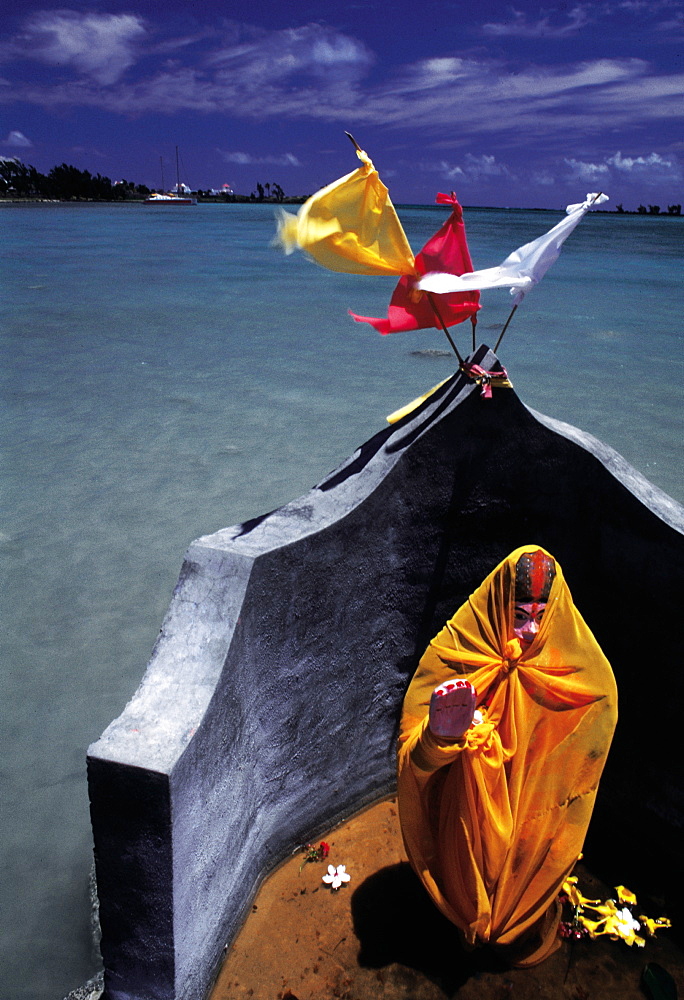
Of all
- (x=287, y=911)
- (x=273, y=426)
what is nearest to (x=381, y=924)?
(x=287, y=911)

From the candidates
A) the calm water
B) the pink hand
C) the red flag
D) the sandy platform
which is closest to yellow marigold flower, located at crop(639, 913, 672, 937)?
the sandy platform

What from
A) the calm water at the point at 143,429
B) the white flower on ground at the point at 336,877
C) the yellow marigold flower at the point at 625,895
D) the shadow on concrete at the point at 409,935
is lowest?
the shadow on concrete at the point at 409,935

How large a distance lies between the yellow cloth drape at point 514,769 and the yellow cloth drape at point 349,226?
131 cm

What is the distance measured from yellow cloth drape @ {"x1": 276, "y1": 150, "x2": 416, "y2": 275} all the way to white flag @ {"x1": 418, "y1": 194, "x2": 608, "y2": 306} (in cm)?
23

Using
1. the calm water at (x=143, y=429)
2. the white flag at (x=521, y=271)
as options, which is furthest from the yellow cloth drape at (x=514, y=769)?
the calm water at (x=143, y=429)

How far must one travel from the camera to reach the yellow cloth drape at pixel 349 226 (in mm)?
2896

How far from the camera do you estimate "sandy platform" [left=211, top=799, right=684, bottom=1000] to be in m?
2.98

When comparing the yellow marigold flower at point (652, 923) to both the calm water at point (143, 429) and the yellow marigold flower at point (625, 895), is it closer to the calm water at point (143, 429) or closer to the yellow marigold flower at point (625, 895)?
the yellow marigold flower at point (625, 895)

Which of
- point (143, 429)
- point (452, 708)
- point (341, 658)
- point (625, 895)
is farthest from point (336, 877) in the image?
point (143, 429)

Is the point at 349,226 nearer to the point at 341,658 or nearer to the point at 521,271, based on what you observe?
the point at 521,271

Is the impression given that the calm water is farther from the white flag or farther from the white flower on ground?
the white flag

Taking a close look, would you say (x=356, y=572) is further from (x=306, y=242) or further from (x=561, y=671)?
(x=306, y=242)

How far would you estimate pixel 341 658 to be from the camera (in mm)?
3311

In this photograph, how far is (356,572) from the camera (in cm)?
319
